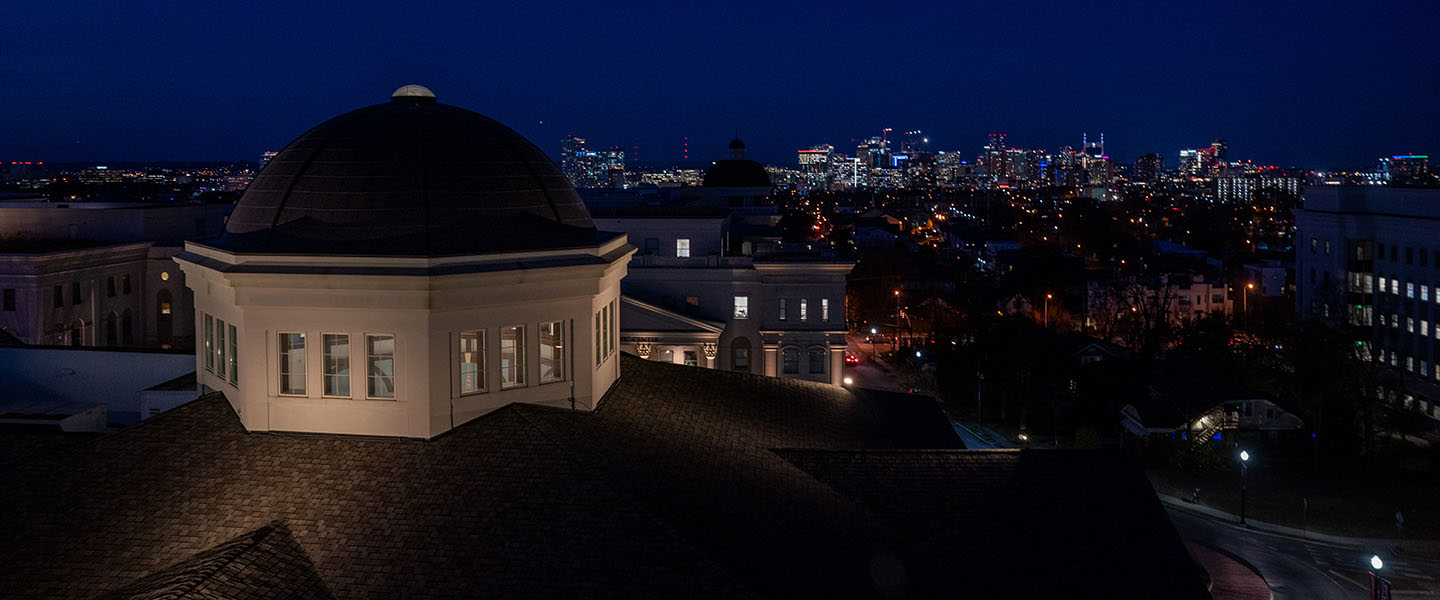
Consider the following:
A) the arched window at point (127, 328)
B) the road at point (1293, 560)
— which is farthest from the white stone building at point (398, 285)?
the arched window at point (127, 328)

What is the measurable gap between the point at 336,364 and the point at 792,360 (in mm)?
51746

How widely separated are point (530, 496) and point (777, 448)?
6.76 metres

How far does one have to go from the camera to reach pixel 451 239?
20.6 meters

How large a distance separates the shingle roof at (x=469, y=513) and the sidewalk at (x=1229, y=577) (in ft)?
63.3

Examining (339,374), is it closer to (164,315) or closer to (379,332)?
(379,332)

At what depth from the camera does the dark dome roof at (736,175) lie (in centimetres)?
12850

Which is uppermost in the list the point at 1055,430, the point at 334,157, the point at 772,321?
the point at 334,157

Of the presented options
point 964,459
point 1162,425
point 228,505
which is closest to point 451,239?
point 228,505

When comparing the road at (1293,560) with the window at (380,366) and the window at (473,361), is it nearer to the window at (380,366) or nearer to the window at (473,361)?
the window at (473,361)

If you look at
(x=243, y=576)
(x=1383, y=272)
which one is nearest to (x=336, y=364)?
(x=243, y=576)

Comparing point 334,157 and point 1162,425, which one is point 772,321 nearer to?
point 1162,425

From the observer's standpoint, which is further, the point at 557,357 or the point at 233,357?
the point at 557,357

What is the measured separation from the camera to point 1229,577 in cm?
3806

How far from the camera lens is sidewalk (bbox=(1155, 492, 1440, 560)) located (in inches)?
1671
